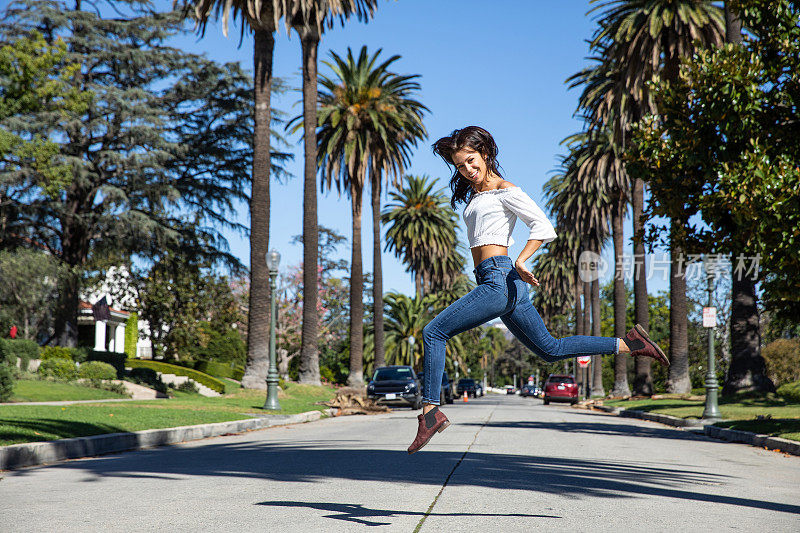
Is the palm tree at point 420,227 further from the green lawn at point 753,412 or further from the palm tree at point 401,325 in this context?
the green lawn at point 753,412

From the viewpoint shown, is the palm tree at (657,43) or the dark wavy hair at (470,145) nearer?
the dark wavy hair at (470,145)

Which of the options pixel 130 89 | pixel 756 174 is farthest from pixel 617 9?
pixel 130 89

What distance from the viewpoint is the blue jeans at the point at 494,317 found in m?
5.05

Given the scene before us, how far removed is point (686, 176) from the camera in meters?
17.5

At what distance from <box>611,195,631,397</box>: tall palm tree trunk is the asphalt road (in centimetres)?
2951

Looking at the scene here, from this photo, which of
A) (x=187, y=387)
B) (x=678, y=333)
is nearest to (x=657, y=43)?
(x=678, y=333)

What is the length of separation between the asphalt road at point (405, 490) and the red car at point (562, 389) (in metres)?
31.5

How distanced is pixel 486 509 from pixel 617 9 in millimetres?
27496

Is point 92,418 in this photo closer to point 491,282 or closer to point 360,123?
point 491,282

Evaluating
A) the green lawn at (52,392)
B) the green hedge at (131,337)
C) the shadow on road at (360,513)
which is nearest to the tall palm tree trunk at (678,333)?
the green lawn at (52,392)

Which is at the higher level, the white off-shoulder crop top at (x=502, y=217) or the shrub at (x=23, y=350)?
the white off-shoulder crop top at (x=502, y=217)

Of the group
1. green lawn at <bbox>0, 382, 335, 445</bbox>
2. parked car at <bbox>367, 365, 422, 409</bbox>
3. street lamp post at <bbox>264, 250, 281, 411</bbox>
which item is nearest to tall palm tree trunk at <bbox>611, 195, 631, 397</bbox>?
parked car at <bbox>367, 365, 422, 409</bbox>

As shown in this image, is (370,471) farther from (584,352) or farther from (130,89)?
(130,89)

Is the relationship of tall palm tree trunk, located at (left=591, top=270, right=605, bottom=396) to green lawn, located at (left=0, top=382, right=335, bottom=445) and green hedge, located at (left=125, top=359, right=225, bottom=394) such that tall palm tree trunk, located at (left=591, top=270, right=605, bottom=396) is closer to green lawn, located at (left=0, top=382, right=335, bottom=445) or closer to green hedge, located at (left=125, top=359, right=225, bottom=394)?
green hedge, located at (left=125, top=359, right=225, bottom=394)
